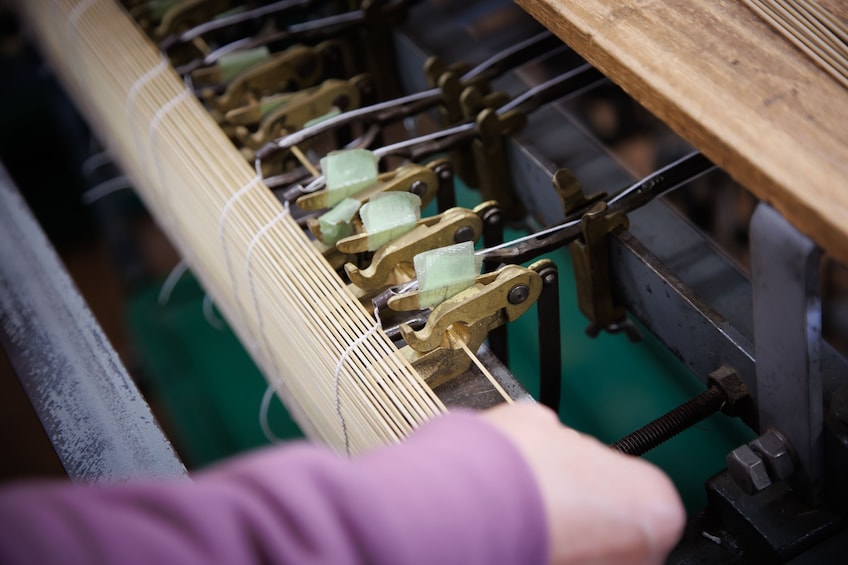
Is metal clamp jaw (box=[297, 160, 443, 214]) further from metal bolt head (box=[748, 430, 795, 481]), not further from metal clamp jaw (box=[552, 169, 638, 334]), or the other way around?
metal bolt head (box=[748, 430, 795, 481])

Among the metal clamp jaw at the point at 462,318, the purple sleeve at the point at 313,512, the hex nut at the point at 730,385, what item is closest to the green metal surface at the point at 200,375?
the metal clamp jaw at the point at 462,318

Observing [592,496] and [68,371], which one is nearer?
[592,496]

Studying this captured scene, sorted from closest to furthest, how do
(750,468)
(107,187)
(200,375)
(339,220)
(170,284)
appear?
(750,468)
(339,220)
(200,375)
(170,284)
(107,187)

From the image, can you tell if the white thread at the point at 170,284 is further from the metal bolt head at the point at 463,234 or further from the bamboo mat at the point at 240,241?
the metal bolt head at the point at 463,234

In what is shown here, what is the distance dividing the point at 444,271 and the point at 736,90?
1.41ft

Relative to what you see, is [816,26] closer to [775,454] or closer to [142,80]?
[775,454]

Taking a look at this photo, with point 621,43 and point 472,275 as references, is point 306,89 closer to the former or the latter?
point 472,275

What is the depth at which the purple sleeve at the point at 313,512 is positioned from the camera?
22.9 inches

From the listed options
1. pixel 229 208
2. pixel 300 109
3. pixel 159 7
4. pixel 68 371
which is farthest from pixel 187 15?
pixel 68 371

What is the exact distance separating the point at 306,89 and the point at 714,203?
1585 mm

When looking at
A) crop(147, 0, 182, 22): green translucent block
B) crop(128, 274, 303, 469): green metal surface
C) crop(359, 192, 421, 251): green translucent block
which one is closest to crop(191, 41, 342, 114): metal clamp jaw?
crop(147, 0, 182, 22): green translucent block

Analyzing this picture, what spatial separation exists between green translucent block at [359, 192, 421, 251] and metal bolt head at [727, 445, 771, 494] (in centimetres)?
54

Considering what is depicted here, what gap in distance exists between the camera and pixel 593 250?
1.50 metres

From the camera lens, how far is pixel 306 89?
181cm
